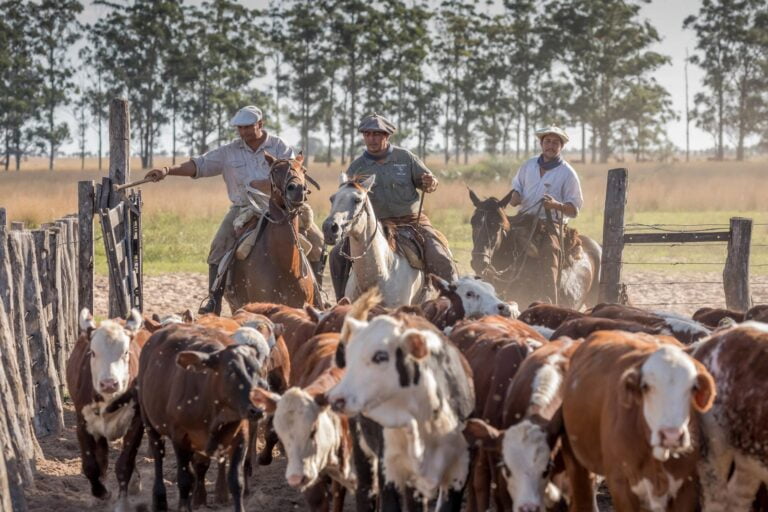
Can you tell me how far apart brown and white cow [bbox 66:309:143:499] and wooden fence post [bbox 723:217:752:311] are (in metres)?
7.22

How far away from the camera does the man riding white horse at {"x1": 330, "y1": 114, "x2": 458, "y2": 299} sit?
12680 mm

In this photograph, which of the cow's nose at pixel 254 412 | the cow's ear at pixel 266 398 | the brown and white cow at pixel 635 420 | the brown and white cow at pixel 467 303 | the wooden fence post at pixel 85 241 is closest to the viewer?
the brown and white cow at pixel 635 420

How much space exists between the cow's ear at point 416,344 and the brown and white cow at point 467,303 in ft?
11.4

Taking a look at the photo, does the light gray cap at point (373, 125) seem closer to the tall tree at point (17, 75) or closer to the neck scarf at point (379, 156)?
the neck scarf at point (379, 156)

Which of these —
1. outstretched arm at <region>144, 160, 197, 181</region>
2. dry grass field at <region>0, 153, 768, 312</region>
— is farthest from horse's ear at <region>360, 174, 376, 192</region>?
dry grass field at <region>0, 153, 768, 312</region>

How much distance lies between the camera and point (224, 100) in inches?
2352

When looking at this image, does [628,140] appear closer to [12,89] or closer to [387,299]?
[12,89]

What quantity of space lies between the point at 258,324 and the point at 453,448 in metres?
2.74

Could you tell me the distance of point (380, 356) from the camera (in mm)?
6500

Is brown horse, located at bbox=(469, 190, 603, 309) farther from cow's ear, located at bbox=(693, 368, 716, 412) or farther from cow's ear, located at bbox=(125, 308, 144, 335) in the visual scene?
cow's ear, located at bbox=(693, 368, 716, 412)

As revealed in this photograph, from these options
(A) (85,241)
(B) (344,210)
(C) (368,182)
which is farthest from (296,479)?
(A) (85,241)

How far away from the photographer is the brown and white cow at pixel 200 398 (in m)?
7.82

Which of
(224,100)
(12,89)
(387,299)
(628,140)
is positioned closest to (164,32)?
(224,100)

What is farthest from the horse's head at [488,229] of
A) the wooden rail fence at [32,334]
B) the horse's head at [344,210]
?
the wooden rail fence at [32,334]
